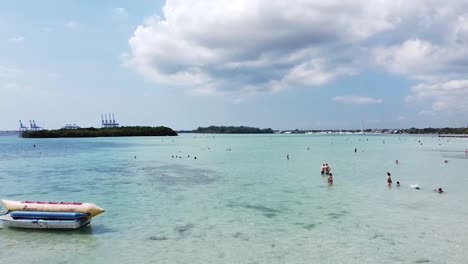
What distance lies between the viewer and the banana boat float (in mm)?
22328

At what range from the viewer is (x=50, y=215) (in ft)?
73.7

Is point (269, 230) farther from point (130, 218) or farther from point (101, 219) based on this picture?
point (101, 219)

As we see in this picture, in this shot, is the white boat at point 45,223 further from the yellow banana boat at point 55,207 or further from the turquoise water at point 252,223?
the yellow banana boat at point 55,207

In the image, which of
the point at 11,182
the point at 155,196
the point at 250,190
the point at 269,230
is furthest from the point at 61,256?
the point at 11,182

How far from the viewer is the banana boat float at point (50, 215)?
22.3m

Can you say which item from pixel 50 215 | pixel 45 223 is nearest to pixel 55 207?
pixel 50 215

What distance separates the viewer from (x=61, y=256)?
18.6 metres

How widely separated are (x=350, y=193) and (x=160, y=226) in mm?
19423

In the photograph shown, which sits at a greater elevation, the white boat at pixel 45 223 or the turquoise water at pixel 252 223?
the white boat at pixel 45 223

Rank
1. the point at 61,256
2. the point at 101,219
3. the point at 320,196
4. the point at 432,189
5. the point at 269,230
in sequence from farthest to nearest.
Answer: the point at 432,189 → the point at 320,196 → the point at 101,219 → the point at 269,230 → the point at 61,256

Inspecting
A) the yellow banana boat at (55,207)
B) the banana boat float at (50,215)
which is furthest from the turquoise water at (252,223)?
the yellow banana boat at (55,207)

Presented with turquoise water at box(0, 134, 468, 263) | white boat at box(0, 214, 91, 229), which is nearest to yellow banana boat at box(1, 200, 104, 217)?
white boat at box(0, 214, 91, 229)

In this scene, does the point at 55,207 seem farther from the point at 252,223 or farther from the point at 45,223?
the point at 252,223

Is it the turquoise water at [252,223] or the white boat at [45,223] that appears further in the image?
the white boat at [45,223]
